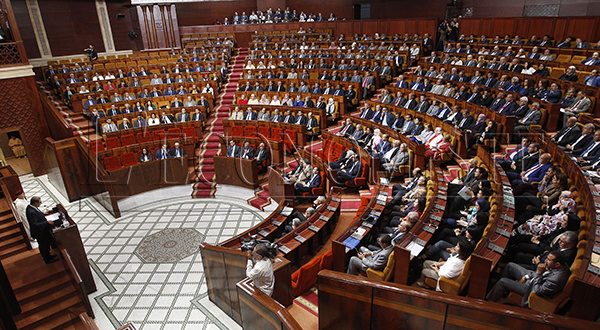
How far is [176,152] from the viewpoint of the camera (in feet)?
24.0

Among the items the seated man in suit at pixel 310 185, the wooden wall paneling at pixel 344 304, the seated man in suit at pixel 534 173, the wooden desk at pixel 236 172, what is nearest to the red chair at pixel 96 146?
the wooden desk at pixel 236 172

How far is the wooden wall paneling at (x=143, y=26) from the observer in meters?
13.5

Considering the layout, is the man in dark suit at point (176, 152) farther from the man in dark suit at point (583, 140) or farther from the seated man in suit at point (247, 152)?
the man in dark suit at point (583, 140)

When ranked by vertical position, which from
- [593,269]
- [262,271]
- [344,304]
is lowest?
[344,304]

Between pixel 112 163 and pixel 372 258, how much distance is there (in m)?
5.76

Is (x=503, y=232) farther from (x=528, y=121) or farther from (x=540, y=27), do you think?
(x=540, y=27)

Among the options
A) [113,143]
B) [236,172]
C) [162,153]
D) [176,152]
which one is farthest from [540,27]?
[113,143]

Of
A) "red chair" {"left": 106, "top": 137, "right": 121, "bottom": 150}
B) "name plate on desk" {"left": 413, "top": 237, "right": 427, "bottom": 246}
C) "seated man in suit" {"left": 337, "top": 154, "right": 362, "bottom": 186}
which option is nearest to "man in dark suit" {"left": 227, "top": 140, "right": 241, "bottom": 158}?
"red chair" {"left": 106, "top": 137, "right": 121, "bottom": 150}

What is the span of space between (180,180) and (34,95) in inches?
166

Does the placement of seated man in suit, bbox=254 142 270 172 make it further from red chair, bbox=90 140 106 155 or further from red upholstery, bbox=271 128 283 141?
red chair, bbox=90 140 106 155

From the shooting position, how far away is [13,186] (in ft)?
18.8

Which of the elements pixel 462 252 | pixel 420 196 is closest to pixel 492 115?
pixel 420 196

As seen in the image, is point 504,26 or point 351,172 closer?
point 351,172

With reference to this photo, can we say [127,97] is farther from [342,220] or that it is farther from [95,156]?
[342,220]
